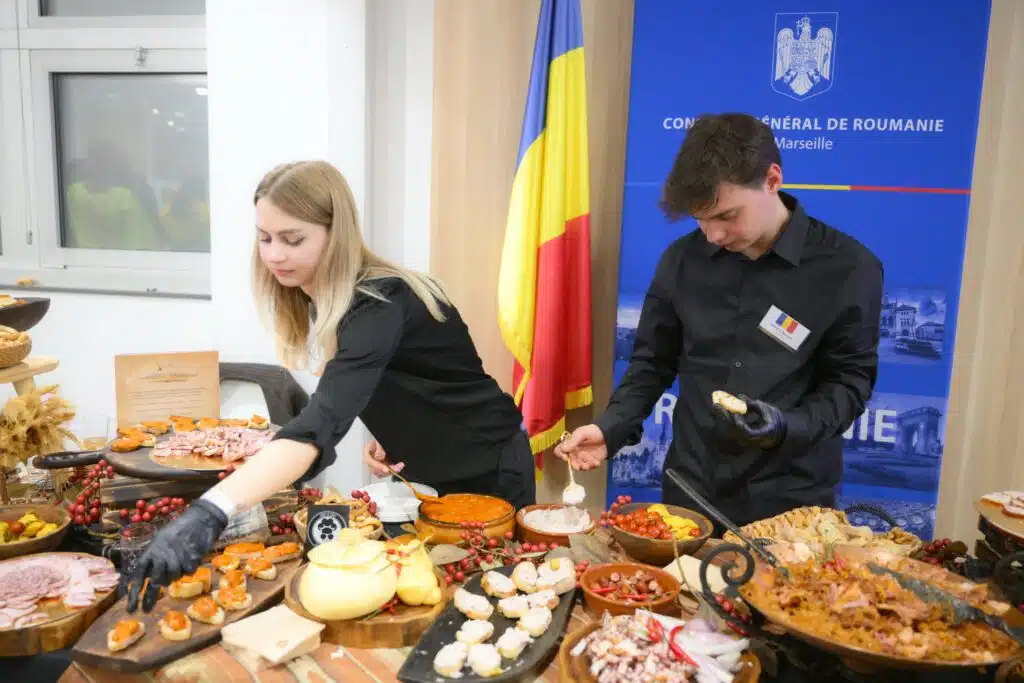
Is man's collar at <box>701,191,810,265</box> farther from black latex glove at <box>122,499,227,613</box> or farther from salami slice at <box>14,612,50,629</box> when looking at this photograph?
salami slice at <box>14,612,50,629</box>

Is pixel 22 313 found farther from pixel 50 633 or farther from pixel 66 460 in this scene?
pixel 50 633

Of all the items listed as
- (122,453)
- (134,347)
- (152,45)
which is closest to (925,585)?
(122,453)

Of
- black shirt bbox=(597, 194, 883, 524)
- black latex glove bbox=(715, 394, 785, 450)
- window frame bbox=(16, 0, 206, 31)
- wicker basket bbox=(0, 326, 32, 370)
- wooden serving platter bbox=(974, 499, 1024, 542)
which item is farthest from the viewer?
window frame bbox=(16, 0, 206, 31)

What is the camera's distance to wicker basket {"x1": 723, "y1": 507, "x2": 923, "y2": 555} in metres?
1.58

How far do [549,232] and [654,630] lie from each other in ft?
6.84

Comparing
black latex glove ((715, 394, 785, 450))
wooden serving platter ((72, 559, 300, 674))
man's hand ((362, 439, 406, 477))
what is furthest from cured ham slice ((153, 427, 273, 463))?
black latex glove ((715, 394, 785, 450))

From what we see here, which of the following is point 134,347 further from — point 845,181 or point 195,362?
point 845,181

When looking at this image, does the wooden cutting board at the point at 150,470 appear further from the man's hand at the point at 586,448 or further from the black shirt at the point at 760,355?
the black shirt at the point at 760,355

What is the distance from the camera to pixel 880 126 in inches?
114

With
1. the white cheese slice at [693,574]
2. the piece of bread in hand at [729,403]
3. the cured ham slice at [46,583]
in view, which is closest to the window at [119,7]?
the cured ham slice at [46,583]

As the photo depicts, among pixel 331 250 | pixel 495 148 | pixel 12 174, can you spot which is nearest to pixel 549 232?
pixel 495 148

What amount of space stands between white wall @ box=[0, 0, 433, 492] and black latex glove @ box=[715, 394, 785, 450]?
2.22 meters

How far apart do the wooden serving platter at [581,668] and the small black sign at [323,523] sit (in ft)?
1.93

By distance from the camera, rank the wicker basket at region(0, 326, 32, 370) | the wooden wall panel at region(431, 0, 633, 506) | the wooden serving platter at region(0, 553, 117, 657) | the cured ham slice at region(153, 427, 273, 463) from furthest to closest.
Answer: the wooden wall panel at region(431, 0, 633, 506)
the wicker basket at region(0, 326, 32, 370)
the cured ham slice at region(153, 427, 273, 463)
the wooden serving platter at region(0, 553, 117, 657)
